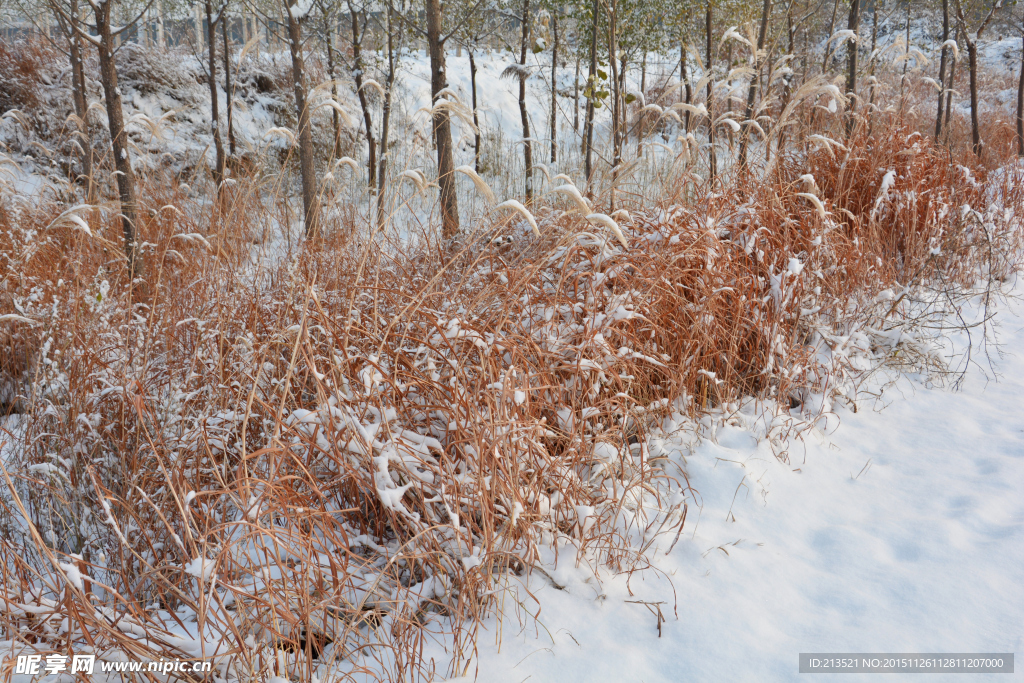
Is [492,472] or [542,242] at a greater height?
[542,242]

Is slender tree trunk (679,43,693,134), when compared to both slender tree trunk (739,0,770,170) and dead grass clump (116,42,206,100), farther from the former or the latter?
dead grass clump (116,42,206,100)

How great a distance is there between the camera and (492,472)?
4.48 feet

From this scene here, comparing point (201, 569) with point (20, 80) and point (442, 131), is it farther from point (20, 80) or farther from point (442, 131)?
point (20, 80)

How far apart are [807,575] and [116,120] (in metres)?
3.44

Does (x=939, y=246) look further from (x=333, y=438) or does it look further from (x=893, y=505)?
(x=333, y=438)

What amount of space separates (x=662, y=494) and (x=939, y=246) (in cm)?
255

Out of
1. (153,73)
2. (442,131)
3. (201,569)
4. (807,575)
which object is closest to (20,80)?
(153,73)

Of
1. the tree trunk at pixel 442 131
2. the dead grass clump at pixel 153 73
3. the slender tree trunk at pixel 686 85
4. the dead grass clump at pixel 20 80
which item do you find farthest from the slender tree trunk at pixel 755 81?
the dead grass clump at pixel 20 80

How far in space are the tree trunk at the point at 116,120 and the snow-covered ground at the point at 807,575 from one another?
2490 mm

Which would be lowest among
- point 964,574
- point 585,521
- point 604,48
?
point 964,574

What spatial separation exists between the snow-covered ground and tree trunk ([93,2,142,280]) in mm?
2490

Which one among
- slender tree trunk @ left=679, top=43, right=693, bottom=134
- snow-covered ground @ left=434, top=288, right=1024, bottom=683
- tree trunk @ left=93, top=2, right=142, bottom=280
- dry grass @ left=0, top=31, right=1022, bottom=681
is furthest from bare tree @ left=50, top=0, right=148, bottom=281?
slender tree trunk @ left=679, top=43, right=693, bottom=134

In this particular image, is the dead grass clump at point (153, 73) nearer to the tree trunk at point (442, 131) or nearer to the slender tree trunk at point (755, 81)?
the tree trunk at point (442, 131)

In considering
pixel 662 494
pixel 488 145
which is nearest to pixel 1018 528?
pixel 662 494
